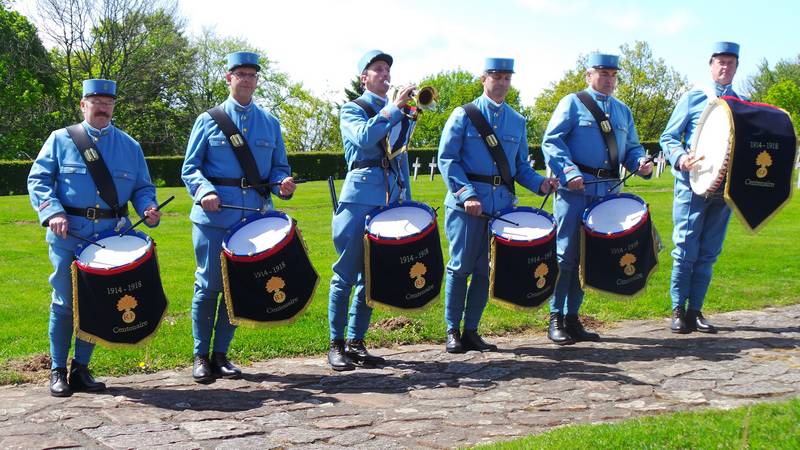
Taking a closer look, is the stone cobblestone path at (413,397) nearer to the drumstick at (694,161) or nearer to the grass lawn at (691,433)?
the grass lawn at (691,433)

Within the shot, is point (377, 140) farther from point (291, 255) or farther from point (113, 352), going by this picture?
point (113, 352)

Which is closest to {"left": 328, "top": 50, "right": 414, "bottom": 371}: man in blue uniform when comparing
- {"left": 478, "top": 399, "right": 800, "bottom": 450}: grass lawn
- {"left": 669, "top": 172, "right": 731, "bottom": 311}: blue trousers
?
{"left": 478, "top": 399, "right": 800, "bottom": 450}: grass lawn

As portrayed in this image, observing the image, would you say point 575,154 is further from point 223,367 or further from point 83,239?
point 83,239

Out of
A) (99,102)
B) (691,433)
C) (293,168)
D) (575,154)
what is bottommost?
(293,168)

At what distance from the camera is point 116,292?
5.68 m

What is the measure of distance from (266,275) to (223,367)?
1.03m

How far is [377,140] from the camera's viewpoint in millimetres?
6406

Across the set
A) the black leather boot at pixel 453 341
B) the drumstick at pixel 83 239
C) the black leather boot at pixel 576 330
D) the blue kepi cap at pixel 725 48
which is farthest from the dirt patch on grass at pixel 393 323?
the blue kepi cap at pixel 725 48

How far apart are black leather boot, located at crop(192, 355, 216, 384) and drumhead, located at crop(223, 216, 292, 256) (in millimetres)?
1000

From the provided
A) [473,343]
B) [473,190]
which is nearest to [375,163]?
[473,190]

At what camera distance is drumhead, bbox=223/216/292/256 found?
592cm

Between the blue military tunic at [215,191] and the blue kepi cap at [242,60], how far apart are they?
27 cm

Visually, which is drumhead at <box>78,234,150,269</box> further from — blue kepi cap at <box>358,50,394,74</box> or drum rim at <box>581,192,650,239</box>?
drum rim at <box>581,192,650,239</box>

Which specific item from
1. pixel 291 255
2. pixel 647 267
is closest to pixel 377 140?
pixel 291 255
